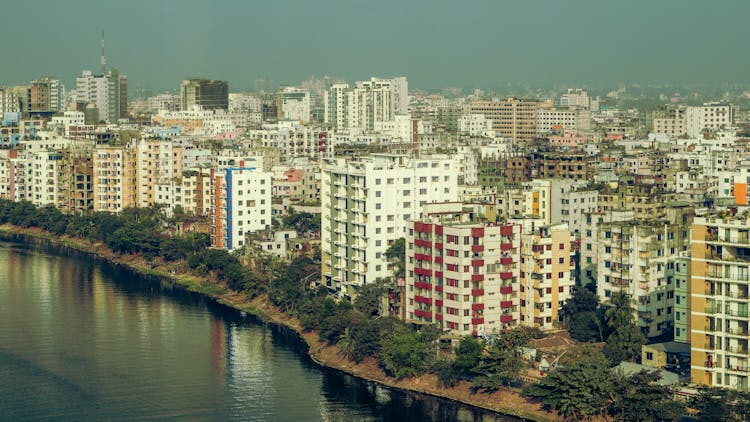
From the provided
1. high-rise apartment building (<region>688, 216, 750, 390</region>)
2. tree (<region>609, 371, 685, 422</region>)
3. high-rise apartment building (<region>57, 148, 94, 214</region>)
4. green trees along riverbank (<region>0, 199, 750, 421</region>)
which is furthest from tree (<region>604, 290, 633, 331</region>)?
high-rise apartment building (<region>57, 148, 94, 214</region>)

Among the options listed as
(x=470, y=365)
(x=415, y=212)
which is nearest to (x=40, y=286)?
(x=415, y=212)

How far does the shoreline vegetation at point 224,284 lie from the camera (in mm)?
12643

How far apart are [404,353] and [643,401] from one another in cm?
279

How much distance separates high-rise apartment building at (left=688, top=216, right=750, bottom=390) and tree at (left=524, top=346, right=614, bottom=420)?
0.86m

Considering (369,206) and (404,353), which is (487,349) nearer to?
(404,353)

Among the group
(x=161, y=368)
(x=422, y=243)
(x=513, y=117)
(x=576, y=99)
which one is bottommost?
(x=161, y=368)

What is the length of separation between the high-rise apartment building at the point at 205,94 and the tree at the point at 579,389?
36404mm

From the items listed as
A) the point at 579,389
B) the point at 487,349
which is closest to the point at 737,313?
the point at 579,389

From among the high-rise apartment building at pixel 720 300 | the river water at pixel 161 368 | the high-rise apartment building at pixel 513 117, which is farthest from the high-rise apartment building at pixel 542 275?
the high-rise apartment building at pixel 513 117

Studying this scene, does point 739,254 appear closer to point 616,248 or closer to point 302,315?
point 616,248

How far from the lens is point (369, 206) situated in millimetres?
15914

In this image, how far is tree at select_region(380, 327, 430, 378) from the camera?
43.2 feet

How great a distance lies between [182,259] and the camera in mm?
20688

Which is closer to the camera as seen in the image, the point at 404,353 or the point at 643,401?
the point at 643,401
